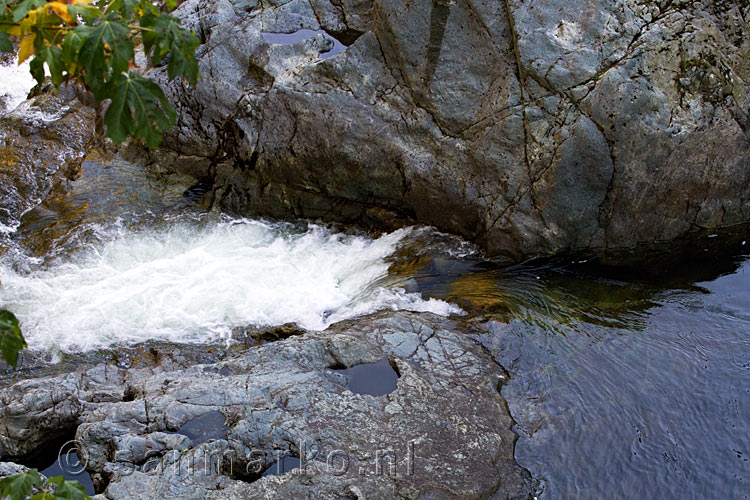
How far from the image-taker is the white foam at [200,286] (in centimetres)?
639

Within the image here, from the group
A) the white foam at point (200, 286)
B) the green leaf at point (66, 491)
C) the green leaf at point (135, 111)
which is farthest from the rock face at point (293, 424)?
the green leaf at point (135, 111)

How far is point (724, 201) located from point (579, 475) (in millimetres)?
4219

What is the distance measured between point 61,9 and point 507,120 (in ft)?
18.0

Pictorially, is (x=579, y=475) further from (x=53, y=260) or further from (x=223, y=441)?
(x=53, y=260)

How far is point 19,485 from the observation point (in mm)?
2137

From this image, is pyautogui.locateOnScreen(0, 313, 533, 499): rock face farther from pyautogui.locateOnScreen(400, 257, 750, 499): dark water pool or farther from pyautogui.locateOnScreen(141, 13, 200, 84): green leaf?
pyautogui.locateOnScreen(141, 13, 200, 84): green leaf

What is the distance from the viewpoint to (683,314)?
6070mm

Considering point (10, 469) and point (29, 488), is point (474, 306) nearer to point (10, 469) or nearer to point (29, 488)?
point (10, 469)

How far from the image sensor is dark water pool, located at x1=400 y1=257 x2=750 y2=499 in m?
4.54

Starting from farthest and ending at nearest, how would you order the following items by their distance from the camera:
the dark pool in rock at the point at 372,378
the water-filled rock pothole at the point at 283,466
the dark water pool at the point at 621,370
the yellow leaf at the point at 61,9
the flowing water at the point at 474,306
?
the dark pool in rock at the point at 372,378 → the flowing water at the point at 474,306 → the dark water pool at the point at 621,370 → the water-filled rock pothole at the point at 283,466 → the yellow leaf at the point at 61,9

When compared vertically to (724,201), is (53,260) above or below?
below

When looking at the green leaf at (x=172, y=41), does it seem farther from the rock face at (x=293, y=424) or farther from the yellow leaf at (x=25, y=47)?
the rock face at (x=293, y=424)

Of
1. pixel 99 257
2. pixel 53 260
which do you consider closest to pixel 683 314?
pixel 99 257

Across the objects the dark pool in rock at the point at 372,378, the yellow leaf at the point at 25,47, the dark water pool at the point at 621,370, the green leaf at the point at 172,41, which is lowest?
the dark pool in rock at the point at 372,378
